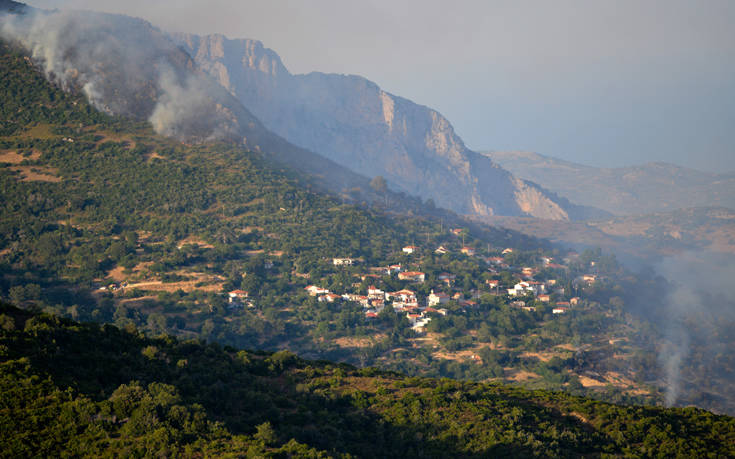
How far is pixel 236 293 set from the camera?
64.9m

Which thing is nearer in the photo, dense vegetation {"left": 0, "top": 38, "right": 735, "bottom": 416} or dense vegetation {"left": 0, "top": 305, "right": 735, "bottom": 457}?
dense vegetation {"left": 0, "top": 305, "right": 735, "bottom": 457}

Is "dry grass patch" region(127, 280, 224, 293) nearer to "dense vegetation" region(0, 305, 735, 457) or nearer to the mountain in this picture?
"dense vegetation" region(0, 305, 735, 457)

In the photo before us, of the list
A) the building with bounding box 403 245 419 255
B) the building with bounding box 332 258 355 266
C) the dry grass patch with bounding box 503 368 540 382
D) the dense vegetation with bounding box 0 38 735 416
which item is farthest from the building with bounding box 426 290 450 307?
the dry grass patch with bounding box 503 368 540 382

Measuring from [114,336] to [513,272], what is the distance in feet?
246

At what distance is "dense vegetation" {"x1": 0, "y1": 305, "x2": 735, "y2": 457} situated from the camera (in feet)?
56.5

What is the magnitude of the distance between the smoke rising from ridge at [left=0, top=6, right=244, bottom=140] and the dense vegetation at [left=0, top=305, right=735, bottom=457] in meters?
79.0

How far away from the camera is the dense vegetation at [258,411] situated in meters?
17.2

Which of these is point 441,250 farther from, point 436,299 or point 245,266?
point 245,266

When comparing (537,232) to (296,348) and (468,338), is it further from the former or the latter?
(296,348)

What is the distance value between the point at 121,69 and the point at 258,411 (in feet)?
310

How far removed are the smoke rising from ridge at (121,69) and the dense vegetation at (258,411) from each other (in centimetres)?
7897

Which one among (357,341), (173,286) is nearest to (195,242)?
(173,286)

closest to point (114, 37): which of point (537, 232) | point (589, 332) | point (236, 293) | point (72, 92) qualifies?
point (72, 92)

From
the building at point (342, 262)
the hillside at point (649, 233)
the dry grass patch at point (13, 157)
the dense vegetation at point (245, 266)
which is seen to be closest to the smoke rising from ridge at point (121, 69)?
the dense vegetation at point (245, 266)
